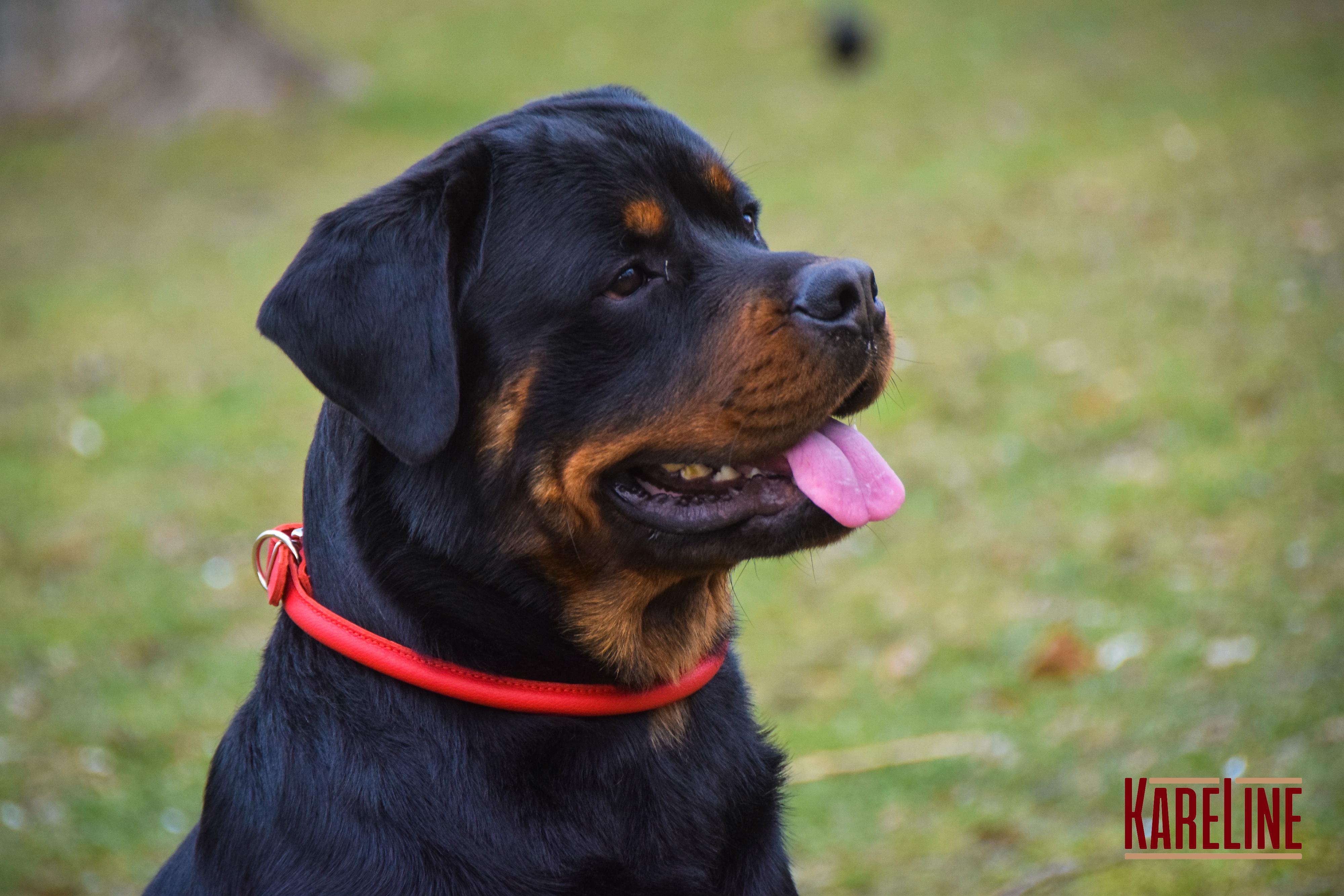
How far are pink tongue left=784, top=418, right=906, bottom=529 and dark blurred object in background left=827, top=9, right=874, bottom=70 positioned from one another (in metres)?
14.1

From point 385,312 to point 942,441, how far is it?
17.5 ft

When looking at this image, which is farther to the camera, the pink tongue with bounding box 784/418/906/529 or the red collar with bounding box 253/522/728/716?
the pink tongue with bounding box 784/418/906/529

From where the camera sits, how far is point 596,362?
2.86 meters

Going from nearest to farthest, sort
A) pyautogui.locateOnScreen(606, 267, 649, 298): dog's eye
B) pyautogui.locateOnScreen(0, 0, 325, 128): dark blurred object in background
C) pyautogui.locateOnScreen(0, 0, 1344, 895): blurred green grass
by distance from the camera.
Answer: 1. pyautogui.locateOnScreen(606, 267, 649, 298): dog's eye
2. pyautogui.locateOnScreen(0, 0, 1344, 895): blurred green grass
3. pyautogui.locateOnScreen(0, 0, 325, 128): dark blurred object in background

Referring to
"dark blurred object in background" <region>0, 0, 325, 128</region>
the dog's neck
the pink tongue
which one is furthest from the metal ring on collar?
"dark blurred object in background" <region>0, 0, 325, 128</region>

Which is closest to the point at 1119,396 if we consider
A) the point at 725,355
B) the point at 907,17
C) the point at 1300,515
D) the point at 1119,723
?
the point at 1300,515

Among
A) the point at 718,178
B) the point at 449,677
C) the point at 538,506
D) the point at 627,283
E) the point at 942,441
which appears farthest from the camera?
the point at 942,441

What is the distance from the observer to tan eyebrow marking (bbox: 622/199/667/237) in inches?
115

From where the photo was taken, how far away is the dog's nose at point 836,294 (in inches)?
110

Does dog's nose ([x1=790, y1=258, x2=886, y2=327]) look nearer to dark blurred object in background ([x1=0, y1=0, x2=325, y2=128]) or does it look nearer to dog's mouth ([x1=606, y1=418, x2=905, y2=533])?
dog's mouth ([x1=606, y1=418, x2=905, y2=533])

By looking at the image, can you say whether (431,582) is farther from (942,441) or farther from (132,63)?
(132,63)

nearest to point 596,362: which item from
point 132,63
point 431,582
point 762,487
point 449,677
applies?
point 762,487

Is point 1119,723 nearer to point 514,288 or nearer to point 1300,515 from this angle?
point 1300,515

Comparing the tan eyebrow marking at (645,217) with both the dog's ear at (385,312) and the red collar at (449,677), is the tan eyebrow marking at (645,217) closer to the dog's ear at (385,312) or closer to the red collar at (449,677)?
the dog's ear at (385,312)
